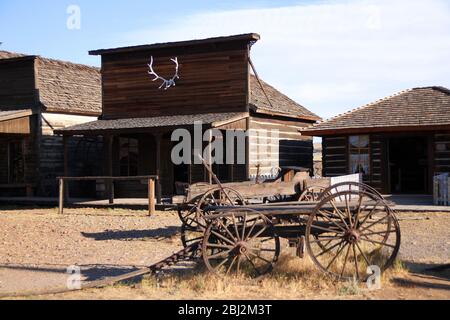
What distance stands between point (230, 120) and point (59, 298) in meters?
12.0

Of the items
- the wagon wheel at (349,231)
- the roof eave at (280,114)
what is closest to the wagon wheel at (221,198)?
the wagon wheel at (349,231)

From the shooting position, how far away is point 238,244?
7844mm

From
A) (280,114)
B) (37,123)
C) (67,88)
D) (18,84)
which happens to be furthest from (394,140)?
(18,84)

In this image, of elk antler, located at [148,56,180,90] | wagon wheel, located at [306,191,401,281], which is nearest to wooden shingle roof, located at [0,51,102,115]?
elk antler, located at [148,56,180,90]

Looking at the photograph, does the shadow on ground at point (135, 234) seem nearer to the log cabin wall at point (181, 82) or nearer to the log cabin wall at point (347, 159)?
the log cabin wall at point (181, 82)

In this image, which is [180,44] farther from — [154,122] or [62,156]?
[62,156]

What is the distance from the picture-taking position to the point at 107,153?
21969 millimetres

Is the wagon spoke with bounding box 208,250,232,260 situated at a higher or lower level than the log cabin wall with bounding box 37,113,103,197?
lower

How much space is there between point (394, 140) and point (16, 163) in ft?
48.8

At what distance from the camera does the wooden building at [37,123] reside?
75.5 feet

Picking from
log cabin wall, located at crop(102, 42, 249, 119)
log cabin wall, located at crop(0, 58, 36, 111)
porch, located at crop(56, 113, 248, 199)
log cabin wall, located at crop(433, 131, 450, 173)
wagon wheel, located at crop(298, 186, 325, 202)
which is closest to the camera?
wagon wheel, located at crop(298, 186, 325, 202)

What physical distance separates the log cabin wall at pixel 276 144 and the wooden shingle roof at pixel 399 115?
169 cm

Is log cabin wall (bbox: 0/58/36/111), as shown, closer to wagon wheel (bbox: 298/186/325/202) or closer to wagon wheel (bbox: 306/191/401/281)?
wagon wheel (bbox: 298/186/325/202)

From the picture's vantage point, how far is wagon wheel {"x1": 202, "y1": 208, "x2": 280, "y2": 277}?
306 inches
